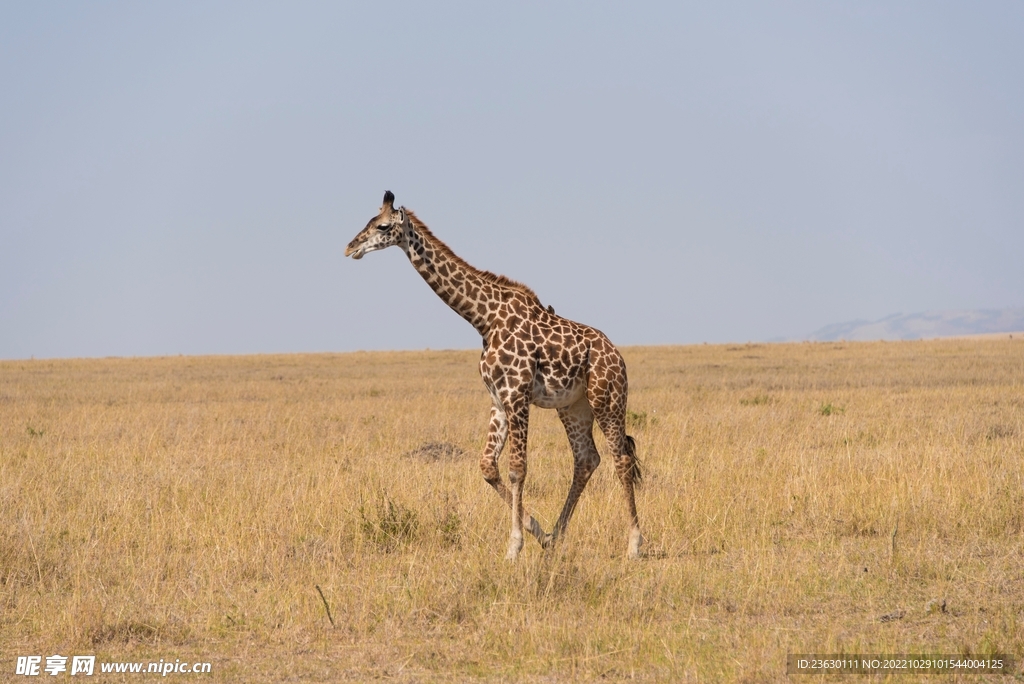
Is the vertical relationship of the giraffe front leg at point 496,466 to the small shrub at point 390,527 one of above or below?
above

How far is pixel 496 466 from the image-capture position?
8.39m

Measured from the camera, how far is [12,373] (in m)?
42.6

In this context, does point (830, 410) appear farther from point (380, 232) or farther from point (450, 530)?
point (380, 232)

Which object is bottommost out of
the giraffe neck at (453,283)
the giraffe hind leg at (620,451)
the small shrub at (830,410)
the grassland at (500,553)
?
the grassland at (500,553)

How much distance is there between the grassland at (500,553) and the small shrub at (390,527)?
→ 2cm

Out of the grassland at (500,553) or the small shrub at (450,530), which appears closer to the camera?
the grassland at (500,553)

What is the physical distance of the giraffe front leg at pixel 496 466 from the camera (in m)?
8.28

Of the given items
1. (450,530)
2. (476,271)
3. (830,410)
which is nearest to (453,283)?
(476,271)

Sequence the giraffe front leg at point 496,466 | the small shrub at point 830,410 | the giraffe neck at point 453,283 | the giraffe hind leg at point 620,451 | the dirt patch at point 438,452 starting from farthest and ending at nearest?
the small shrub at point 830,410 < the dirt patch at point 438,452 < the giraffe neck at point 453,283 < the giraffe hind leg at point 620,451 < the giraffe front leg at point 496,466

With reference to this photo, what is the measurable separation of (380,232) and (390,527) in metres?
2.82

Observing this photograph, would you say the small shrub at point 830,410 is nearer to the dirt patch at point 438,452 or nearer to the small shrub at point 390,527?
the dirt patch at point 438,452

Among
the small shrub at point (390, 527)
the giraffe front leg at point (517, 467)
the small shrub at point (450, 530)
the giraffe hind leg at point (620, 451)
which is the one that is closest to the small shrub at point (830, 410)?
the giraffe hind leg at point (620, 451)

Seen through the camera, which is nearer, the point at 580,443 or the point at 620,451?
the point at 620,451

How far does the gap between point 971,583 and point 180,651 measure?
5.87 m
